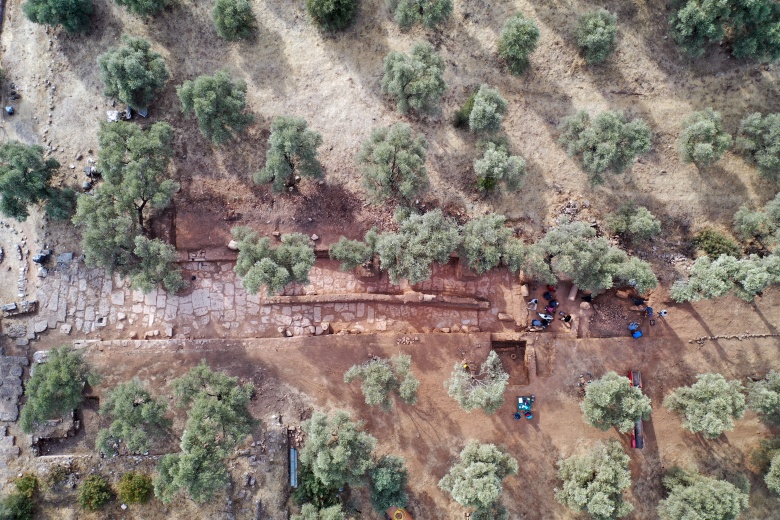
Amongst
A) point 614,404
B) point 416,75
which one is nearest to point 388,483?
point 614,404

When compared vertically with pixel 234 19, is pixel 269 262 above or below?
below

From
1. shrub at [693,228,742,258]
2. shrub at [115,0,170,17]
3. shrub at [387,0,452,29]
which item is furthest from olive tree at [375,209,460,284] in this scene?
shrub at [115,0,170,17]

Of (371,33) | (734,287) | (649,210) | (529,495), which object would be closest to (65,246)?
(371,33)

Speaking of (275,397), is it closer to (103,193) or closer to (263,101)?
(103,193)

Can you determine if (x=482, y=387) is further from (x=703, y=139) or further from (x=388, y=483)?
(x=703, y=139)

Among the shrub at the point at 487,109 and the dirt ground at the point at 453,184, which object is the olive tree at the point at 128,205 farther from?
the shrub at the point at 487,109
